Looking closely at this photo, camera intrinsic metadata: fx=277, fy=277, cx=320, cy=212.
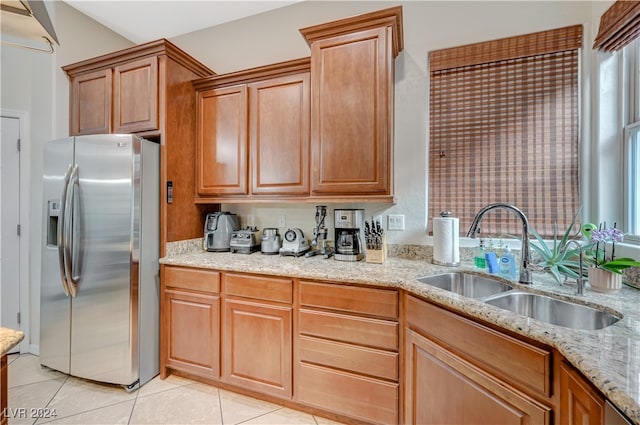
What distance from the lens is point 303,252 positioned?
2.20m

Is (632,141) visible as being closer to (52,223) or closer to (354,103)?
(354,103)

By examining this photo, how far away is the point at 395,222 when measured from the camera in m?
2.15

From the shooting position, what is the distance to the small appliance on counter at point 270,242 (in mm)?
2242

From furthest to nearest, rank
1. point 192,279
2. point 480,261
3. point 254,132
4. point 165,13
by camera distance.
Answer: point 165,13, point 254,132, point 192,279, point 480,261

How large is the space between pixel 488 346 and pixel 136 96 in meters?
2.73

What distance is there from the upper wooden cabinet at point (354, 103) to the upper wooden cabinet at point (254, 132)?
15 cm

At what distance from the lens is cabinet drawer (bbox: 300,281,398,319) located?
4.96ft

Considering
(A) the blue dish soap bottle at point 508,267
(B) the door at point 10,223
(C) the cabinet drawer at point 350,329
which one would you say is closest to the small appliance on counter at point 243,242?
(C) the cabinet drawer at point 350,329

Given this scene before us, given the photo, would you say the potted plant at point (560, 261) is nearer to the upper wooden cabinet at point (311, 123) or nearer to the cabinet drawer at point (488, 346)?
the cabinet drawer at point (488, 346)

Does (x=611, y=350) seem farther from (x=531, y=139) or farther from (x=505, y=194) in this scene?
(x=531, y=139)

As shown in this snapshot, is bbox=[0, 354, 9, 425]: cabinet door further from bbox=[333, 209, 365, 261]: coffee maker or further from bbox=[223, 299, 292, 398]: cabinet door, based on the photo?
bbox=[333, 209, 365, 261]: coffee maker

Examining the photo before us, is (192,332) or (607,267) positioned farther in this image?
(192,332)

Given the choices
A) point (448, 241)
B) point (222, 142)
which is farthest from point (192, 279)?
point (448, 241)

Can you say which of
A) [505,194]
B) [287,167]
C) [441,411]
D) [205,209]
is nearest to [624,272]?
[505,194]
